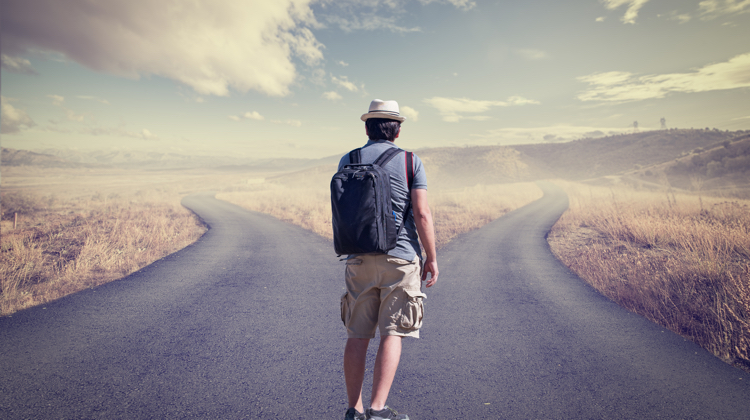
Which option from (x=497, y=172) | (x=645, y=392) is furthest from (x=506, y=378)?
(x=497, y=172)

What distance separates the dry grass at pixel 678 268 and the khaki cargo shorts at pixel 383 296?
12.0 feet

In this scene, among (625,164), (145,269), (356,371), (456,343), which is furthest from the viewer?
(625,164)

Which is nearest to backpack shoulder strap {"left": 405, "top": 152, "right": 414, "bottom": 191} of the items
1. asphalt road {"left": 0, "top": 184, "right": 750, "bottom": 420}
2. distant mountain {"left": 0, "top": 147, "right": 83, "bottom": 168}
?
asphalt road {"left": 0, "top": 184, "right": 750, "bottom": 420}

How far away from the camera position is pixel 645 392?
290 cm

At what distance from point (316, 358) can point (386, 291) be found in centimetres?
177

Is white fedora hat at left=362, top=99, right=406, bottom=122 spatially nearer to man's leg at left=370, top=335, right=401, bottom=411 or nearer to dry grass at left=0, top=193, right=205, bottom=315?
man's leg at left=370, top=335, right=401, bottom=411

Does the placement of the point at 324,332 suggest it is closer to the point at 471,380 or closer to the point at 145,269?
the point at 471,380

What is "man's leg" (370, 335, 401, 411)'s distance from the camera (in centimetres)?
218

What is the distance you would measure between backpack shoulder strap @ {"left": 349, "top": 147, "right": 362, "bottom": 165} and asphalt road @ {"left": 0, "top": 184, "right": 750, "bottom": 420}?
78.6 inches

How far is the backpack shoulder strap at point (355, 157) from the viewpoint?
7.90 ft

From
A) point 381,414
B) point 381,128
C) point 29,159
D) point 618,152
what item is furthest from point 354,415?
point 29,159

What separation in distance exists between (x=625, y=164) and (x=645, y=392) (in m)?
102

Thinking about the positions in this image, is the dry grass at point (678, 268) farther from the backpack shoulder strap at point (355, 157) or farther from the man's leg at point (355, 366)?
the backpack shoulder strap at point (355, 157)

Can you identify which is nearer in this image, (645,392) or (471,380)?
(645,392)
